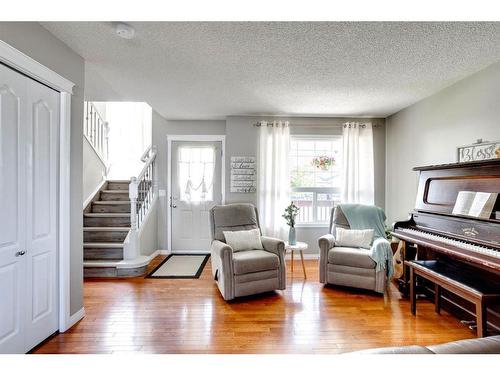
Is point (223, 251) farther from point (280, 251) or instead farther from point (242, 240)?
point (280, 251)

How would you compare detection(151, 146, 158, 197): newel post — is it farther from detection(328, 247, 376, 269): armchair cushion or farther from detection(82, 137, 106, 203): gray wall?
detection(328, 247, 376, 269): armchair cushion

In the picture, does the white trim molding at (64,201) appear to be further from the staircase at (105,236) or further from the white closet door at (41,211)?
the staircase at (105,236)

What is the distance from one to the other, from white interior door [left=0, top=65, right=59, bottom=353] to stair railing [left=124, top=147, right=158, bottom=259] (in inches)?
61.5

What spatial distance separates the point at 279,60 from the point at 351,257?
2.25 meters

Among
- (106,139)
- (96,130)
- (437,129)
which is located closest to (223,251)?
(437,129)

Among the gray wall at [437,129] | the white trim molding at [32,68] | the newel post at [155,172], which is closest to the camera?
the white trim molding at [32,68]

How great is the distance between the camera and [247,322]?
93.0 inches

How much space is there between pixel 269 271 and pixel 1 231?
7.50ft

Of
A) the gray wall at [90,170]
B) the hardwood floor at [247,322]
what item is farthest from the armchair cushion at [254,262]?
the gray wall at [90,170]

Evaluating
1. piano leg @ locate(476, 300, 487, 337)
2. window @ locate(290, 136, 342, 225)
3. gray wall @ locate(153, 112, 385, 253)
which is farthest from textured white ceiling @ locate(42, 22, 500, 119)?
piano leg @ locate(476, 300, 487, 337)

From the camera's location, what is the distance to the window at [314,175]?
14.7 feet

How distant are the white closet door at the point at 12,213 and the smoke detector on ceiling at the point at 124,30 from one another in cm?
72

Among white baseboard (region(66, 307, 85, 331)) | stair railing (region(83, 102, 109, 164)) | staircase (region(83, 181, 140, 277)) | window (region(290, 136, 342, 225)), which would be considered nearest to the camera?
white baseboard (region(66, 307, 85, 331))

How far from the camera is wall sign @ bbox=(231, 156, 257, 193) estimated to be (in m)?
4.33
